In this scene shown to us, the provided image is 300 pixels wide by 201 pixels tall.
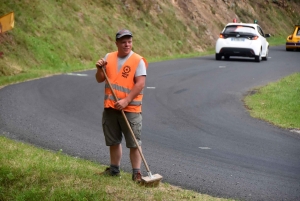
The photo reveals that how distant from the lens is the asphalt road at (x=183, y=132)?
28.7ft

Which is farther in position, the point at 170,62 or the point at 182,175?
the point at 170,62

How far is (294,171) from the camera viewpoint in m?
9.30

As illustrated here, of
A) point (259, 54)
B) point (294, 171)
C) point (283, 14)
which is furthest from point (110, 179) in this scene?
point (283, 14)

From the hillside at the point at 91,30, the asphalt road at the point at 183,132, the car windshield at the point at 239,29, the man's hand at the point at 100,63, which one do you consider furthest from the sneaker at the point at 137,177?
the car windshield at the point at 239,29

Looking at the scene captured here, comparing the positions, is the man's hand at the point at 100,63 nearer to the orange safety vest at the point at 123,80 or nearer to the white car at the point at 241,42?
the orange safety vest at the point at 123,80

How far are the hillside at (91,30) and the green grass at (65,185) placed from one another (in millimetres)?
9727

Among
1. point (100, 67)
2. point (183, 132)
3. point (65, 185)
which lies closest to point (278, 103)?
point (183, 132)

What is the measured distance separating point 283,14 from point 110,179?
52.9m

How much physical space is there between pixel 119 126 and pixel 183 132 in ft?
14.1

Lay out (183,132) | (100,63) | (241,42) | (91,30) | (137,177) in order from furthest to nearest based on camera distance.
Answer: (91,30) < (241,42) < (183,132) < (137,177) < (100,63)

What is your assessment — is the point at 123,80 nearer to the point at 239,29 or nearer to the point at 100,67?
the point at 100,67

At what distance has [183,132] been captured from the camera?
1204 centimetres

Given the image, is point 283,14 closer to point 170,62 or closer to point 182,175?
point 170,62

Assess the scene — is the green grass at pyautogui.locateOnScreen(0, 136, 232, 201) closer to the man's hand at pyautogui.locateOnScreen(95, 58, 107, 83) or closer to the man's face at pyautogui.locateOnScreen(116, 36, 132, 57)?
the man's hand at pyautogui.locateOnScreen(95, 58, 107, 83)
